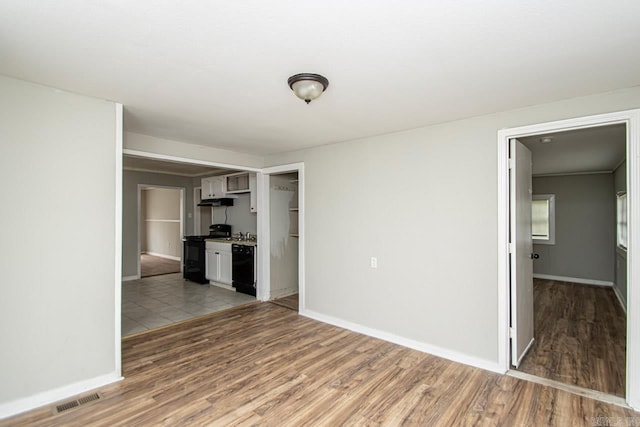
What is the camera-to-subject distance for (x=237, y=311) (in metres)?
4.68

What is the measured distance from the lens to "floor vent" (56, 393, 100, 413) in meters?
2.32

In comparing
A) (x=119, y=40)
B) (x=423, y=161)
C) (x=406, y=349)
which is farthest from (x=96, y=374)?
(x=423, y=161)

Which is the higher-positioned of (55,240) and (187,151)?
(187,151)

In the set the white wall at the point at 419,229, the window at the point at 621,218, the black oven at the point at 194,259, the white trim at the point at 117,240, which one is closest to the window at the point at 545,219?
the window at the point at 621,218

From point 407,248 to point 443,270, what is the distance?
448 millimetres

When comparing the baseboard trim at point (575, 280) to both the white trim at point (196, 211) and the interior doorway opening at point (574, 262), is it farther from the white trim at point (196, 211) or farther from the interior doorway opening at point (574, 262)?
the white trim at point (196, 211)

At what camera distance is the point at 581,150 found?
4.31m

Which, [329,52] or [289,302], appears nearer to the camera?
[329,52]

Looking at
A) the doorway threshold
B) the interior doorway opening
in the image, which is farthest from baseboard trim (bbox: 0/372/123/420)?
the interior doorway opening

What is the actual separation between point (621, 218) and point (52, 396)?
8139 millimetres

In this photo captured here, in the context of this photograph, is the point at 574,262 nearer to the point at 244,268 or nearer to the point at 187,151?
the point at 244,268

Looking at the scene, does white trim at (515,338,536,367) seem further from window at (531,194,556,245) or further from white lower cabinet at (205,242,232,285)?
white lower cabinet at (205,242,232,285)

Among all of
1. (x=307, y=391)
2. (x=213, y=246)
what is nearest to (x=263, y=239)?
(x=213, y=246)

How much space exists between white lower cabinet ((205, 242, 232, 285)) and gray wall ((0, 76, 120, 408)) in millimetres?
3249
